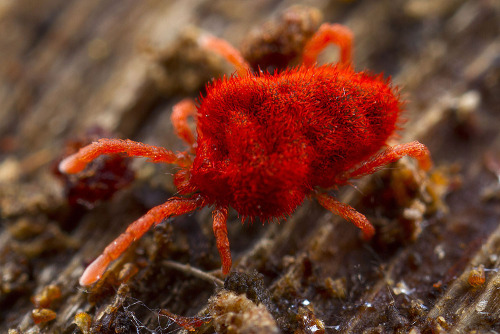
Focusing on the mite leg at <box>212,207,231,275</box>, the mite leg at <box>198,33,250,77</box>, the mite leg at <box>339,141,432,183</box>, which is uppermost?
the mite leg at <box>198,33,250,77</box>

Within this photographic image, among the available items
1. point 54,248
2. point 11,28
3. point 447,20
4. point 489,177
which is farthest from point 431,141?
point 11,28

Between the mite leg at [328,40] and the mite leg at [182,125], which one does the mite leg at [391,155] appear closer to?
the mite leg at [328,40]

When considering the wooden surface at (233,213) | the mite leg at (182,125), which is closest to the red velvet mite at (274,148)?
the mite leg at (182,125)

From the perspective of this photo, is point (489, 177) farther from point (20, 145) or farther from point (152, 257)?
point (20, 145)

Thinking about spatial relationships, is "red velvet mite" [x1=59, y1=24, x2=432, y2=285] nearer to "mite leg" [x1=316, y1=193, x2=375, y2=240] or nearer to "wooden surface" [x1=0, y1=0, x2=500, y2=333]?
"mite leg" [x1=316, y1=193, x2=375, y2=240]

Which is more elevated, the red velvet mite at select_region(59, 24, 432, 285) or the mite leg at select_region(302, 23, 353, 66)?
the mite leg at select_region(302, 23, 353, 66)

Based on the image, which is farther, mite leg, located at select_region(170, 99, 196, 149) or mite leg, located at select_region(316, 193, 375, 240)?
mite leg, located at select_region(170, 99, 196, 149)

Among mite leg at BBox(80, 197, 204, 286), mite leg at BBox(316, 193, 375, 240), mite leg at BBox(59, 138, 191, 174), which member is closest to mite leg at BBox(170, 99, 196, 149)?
mite leg at BBox(59, 138, 191, 174)
